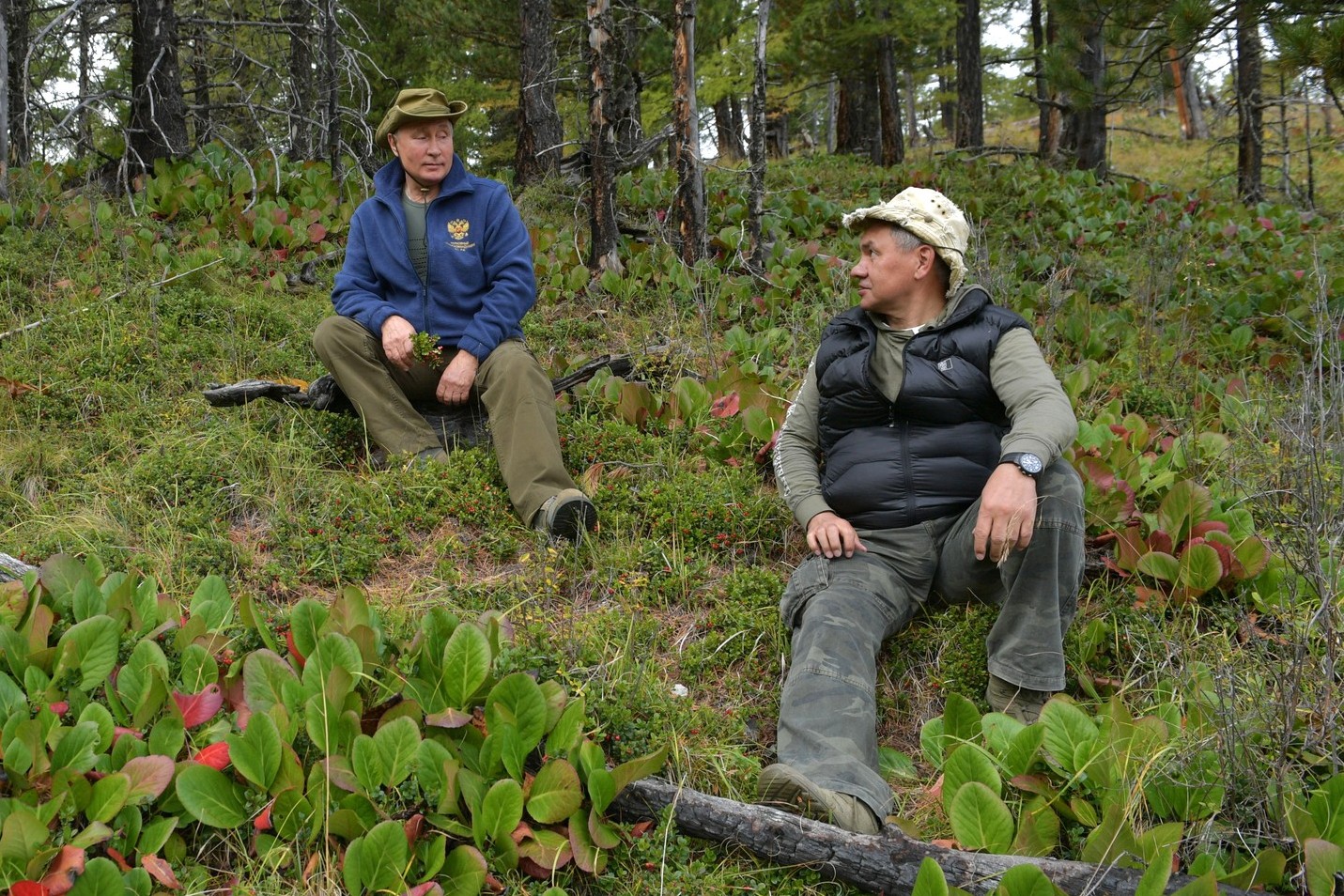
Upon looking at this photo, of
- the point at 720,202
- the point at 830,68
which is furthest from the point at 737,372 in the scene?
the point at 830,68

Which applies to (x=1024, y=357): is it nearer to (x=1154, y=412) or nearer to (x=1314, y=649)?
(x=1314, y=649)

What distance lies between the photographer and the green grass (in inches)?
124

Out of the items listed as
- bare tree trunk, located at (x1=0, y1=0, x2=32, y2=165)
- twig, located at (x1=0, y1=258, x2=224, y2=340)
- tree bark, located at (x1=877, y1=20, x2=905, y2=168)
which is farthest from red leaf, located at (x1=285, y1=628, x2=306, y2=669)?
tree bark, located at (x1=877, y1=20, x2=905, y2=168)

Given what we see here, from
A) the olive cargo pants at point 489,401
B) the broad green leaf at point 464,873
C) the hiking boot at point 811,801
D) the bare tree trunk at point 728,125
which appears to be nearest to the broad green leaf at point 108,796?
the broad green leaf at point 464,873

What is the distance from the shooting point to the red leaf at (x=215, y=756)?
108 inches

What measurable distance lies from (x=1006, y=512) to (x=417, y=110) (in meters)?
3.18

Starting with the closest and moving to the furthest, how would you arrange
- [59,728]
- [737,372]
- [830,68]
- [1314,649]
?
[59,728] < [1314,649] < [737,372] < [830,68]

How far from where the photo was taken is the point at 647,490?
468 cm

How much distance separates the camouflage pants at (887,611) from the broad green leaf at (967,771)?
17 centimetres

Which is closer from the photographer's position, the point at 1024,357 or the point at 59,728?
the point at 59,728

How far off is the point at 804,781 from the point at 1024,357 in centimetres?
164

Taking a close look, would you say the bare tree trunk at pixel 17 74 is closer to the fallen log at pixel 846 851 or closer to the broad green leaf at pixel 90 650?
the broad green leaf at pixel 90 650

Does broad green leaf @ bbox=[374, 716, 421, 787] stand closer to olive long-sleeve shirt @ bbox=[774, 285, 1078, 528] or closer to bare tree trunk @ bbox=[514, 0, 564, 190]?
olive long-sleeve shirt @ bbox=[774, 285, 1078, 528]

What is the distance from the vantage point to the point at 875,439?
3.81m
